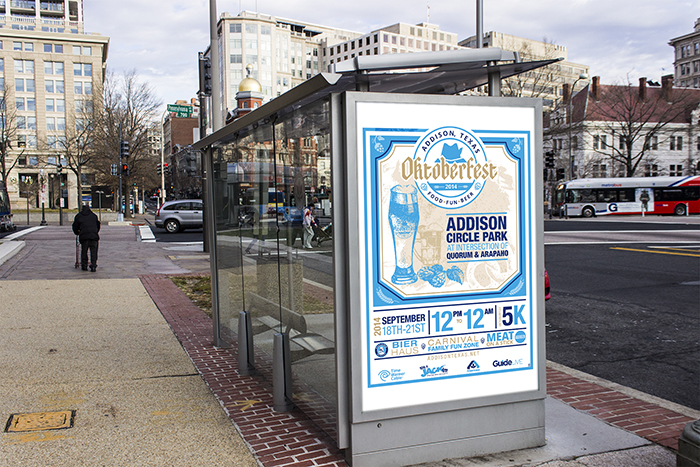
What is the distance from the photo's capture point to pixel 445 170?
3779 mm

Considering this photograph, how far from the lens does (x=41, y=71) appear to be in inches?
3642

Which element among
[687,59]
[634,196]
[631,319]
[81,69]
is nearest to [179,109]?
[631,319]

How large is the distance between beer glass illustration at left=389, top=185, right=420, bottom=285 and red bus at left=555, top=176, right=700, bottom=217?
44.5 metres

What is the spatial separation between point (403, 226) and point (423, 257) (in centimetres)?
23

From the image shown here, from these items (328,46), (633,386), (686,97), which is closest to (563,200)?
(633,386)

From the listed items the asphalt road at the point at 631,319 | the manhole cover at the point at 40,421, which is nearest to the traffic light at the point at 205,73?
the asphalt road at the point at 631,319

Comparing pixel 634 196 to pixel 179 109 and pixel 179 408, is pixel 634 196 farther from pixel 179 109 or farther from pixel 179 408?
pixel 179 408

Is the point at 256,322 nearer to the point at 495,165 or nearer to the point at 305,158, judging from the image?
the point at 305,158

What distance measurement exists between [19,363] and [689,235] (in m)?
24.1

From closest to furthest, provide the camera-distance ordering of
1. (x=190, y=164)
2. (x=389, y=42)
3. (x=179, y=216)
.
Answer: (x=190, y=164)
(x=179, y=216)
(x=389, y=42)

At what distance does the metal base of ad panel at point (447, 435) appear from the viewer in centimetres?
375

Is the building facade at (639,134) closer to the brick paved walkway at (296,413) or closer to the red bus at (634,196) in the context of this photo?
the red bus at (634,196)

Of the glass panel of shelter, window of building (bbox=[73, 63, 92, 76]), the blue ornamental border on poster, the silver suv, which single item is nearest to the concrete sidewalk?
the glass panel of shelter

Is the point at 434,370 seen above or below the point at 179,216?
below
